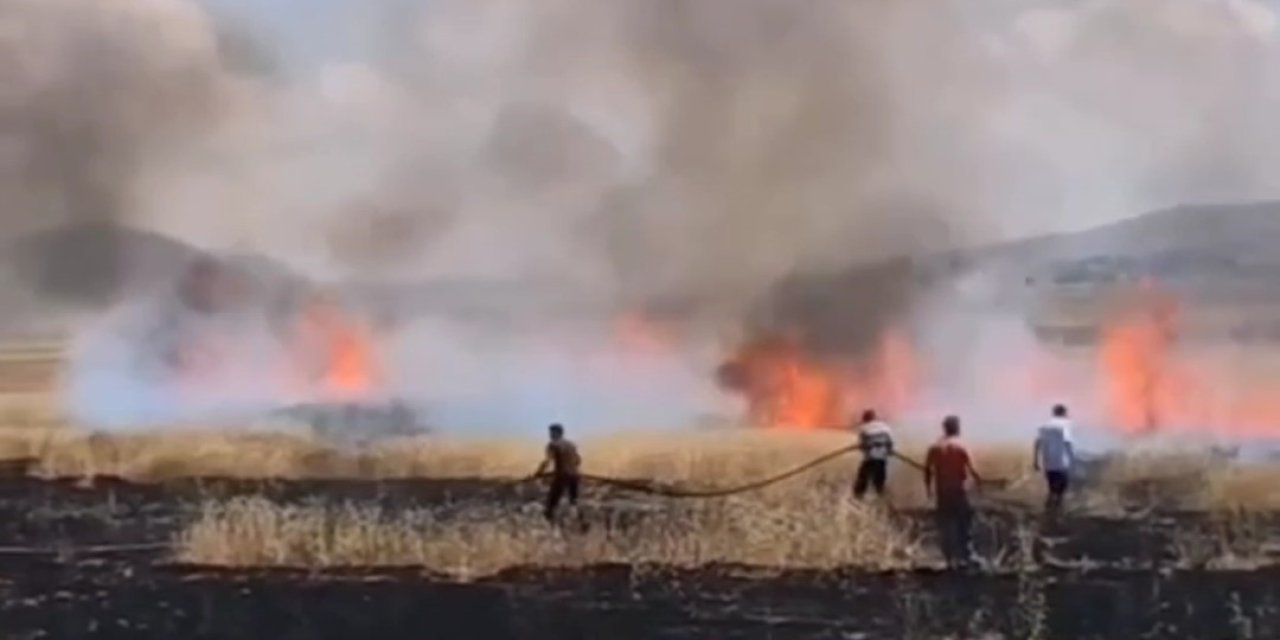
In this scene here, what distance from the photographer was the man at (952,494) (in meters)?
5.62

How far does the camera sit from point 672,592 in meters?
5.55

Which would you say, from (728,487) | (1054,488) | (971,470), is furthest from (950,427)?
(728,487)

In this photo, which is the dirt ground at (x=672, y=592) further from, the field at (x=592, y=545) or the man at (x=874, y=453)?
the man at (x=874, y=453)

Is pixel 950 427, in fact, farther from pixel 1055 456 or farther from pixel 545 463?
pixel 545 463

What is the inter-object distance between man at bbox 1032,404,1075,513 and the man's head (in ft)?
0.80

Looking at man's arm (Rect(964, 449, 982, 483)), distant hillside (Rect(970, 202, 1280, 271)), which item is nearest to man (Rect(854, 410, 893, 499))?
man's arm (Rect(964, 449, 982, 483))

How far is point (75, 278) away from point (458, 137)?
130cm

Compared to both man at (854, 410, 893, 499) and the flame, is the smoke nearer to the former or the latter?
the flame

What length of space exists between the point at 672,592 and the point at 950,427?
1.02 m

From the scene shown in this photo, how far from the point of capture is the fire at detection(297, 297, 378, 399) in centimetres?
579

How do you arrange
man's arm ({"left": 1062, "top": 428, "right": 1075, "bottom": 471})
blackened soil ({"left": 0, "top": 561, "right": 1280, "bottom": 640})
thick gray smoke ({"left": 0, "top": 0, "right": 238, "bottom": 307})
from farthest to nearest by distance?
thick gray smoke ({"left": 0, "top": 0, "right": 238, "bottom": 307}), man's arm ({"left": 1062, "top": 428, "right": 1075, "bottom": 471}), blackened soil ({"left": 0, "top": 561, "right": 1280, "bottom": 640})

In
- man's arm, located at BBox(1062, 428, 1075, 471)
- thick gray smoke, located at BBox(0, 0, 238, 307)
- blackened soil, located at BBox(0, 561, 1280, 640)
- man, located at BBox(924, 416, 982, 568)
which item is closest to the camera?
blackened soil, located at BBox(0, 561, 1280, 640)

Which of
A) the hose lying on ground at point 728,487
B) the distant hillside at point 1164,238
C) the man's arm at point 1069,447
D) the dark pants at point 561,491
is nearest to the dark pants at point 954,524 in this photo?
the hose lying on ground at point 728,487

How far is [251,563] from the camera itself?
573cm
